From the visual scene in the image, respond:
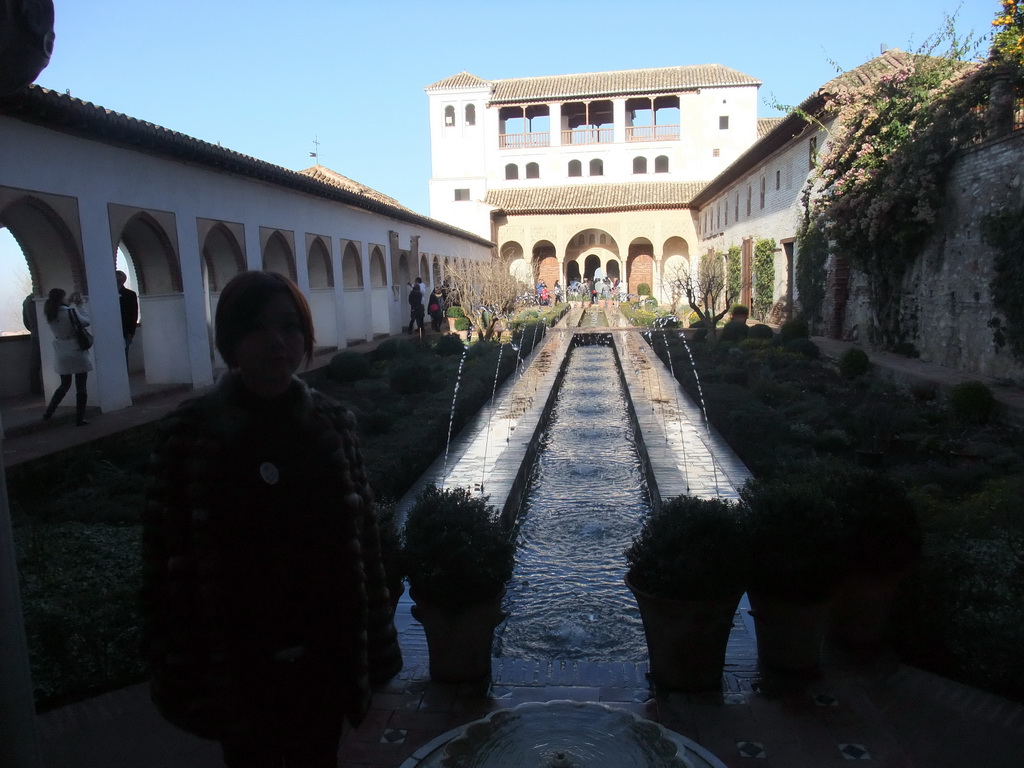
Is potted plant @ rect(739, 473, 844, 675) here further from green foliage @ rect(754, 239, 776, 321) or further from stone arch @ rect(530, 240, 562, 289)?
stone arch @ rect(530, 240, 562, 289)

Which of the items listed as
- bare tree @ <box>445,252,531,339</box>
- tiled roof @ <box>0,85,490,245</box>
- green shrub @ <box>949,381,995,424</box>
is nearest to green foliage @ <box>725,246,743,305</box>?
bare tree @ <box>445,252,531,339</box>

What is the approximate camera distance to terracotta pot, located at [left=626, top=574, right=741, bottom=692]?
2996mm

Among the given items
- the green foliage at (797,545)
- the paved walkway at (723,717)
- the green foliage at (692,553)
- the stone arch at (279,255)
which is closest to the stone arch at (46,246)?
the stone arch at (279,255)

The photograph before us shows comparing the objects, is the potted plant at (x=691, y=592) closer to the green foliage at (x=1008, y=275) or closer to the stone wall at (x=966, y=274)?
the green foliage at (x=1008, y=275)

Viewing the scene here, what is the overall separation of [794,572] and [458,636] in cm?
130

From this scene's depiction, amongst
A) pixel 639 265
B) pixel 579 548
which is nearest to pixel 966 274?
pixel 579 548

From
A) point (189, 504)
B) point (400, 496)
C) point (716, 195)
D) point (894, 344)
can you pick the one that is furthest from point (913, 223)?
point (716, 195)

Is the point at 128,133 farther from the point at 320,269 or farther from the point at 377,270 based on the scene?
the point at 377,270

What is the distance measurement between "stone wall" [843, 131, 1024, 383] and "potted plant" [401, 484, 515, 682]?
27.8ft

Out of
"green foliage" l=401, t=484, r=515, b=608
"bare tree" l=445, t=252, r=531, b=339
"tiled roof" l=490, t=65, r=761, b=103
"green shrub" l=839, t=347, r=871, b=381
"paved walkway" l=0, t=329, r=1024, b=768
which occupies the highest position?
"tiled roof" l=490, t=65, r=761, b=103

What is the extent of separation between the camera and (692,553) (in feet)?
9.86

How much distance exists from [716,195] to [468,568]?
102 feet

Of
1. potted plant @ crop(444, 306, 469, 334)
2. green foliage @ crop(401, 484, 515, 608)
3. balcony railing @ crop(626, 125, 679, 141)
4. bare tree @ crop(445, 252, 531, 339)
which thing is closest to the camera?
green foliage @ crop(401, 484, 515, 608)

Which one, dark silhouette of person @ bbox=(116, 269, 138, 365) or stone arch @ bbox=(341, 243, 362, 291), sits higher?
stone arch @ bbox=(341, 243, 362, 291)
